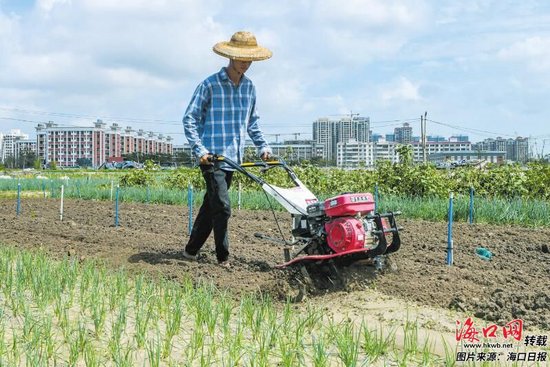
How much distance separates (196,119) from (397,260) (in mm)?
1964

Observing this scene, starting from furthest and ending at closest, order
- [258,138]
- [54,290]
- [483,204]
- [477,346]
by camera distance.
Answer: [483,204]
[258,138]
[54,290]
[477,346]

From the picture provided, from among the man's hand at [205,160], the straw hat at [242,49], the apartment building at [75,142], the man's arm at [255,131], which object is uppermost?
the apartment building at [75,142]

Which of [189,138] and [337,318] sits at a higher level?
[189,138]

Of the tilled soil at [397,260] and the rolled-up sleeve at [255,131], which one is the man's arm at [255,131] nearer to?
the rolled-up sleeve at [255,131]

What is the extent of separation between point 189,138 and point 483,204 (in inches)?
222

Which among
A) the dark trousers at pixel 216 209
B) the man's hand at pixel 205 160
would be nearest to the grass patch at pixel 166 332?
the dark trousers at pixel 216 209

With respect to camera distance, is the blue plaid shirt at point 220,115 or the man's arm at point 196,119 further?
the blue plaid shirt at point 220,115

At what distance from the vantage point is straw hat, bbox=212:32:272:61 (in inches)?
192

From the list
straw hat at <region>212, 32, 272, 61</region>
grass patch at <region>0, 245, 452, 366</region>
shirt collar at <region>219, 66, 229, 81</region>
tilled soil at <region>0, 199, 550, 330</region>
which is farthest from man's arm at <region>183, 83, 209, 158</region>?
grass patch at <region>0, 245, 452, 366</region>

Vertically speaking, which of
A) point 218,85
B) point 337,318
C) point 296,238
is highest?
point 218,85

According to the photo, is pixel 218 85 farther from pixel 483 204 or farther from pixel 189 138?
pixel 483 204

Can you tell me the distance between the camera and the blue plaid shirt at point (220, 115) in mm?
5137

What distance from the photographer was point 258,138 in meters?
5.49

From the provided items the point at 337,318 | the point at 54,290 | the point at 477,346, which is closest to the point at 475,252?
the point at 337,318
